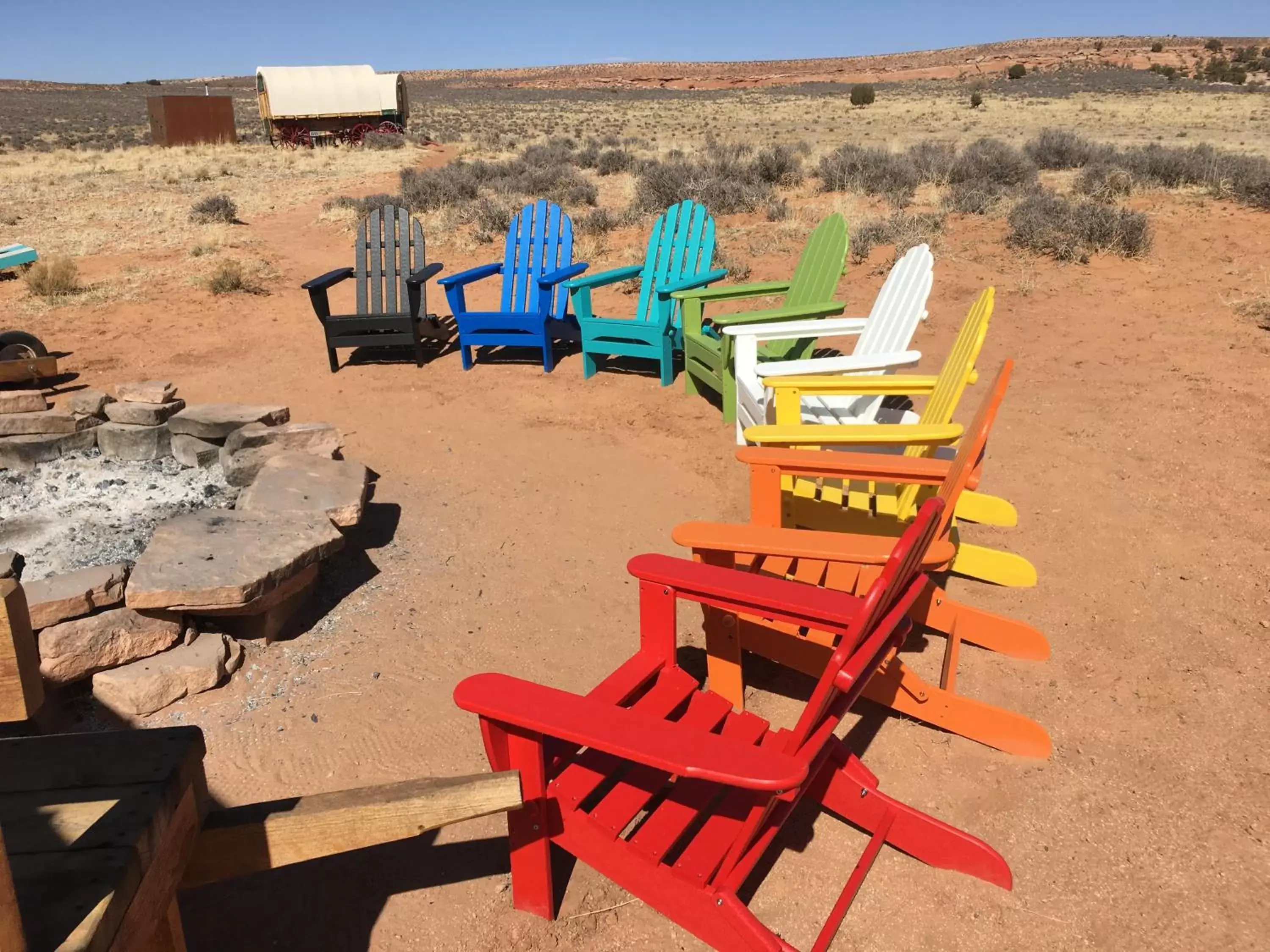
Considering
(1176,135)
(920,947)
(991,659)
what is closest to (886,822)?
(920,947)

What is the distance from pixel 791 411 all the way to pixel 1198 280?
16.9 feet

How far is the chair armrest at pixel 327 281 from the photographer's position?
5.80 meters

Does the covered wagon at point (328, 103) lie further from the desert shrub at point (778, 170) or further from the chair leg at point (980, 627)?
the chair leg at point (980, 627)

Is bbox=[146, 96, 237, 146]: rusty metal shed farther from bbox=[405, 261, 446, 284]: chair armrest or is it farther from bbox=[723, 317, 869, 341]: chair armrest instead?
bbox=[723, 317, 869, 341]: chair armrest

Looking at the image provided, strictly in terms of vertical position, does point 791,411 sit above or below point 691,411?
above

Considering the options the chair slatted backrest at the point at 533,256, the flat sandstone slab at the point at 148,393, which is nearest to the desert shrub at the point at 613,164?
the chair slatted backrest at the point at 533,256

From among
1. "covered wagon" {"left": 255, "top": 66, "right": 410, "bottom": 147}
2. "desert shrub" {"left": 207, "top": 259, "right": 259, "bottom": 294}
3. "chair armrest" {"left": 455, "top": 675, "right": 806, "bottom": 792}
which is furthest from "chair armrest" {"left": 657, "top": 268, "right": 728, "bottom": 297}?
"covered wagon" {"left": 255, "top": 66, "right": 410, "bottom": 147}

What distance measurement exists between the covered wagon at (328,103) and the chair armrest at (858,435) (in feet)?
80.1

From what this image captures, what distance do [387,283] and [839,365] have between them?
12.7ft

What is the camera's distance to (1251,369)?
5.20 m

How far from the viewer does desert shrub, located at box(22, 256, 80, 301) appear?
8242mm

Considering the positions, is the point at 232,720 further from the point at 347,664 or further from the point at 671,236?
the point at 671,236

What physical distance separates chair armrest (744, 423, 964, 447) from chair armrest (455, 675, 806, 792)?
1277 mm

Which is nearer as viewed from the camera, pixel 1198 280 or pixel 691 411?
pixel 691 411
